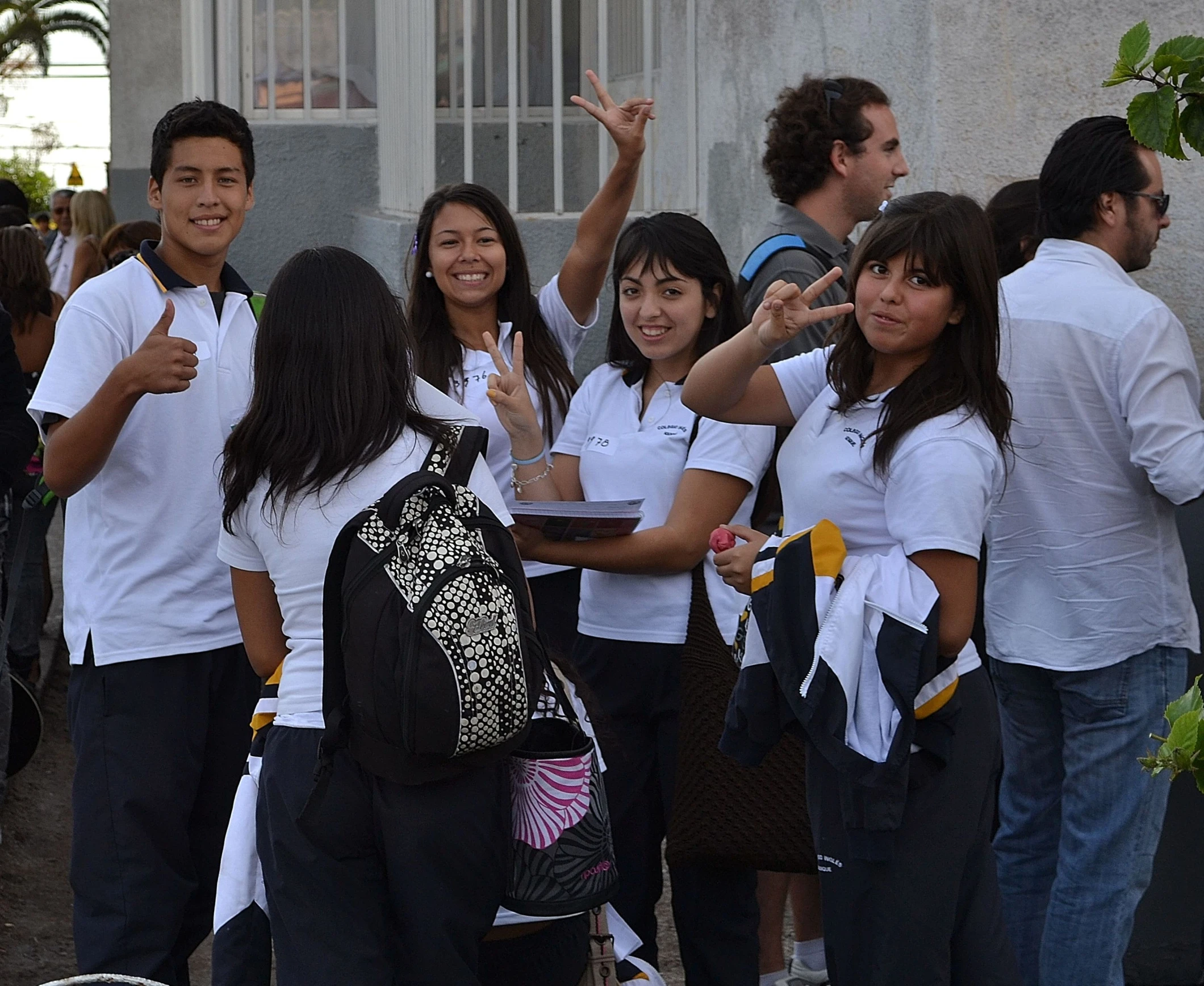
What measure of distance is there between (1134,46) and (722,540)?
4.21 feet

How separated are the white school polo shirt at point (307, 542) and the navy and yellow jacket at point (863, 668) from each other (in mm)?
525

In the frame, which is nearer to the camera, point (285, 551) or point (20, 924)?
point (285, 551)

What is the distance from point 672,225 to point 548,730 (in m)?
1.30

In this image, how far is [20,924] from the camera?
Answer: 4457 mm

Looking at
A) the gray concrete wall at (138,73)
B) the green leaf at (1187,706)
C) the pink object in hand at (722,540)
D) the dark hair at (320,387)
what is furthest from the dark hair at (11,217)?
the green leaf at (1187,706)

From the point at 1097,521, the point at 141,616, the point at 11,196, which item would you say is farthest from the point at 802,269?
the point at 11,196

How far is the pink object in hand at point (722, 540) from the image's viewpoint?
274 cm

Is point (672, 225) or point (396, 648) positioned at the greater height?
point (672, 225)

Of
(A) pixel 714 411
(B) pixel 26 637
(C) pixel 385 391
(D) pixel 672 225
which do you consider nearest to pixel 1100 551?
(A) pixel 714 411

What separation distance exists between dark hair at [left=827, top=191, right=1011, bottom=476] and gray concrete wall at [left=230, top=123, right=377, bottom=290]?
5.26m

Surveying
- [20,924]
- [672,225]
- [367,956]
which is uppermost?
[672,225]

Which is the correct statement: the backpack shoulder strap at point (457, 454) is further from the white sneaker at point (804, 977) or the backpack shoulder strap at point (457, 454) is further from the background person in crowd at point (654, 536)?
the white sneaker at point (804, 977)

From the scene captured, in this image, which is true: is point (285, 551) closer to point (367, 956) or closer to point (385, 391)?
point (385, 391)

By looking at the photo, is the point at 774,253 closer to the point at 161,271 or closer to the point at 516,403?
the point at 516,403
